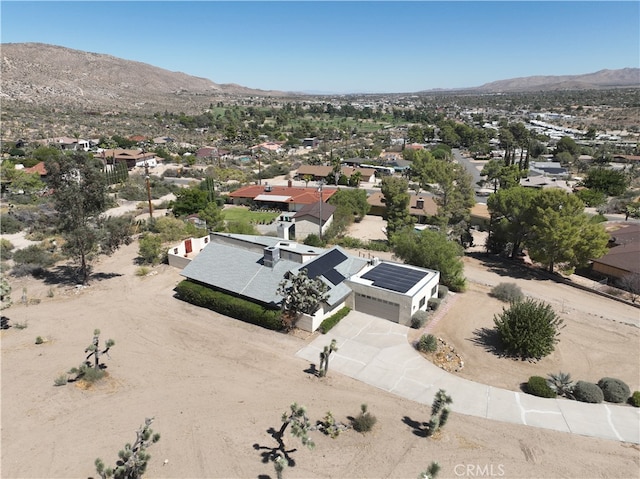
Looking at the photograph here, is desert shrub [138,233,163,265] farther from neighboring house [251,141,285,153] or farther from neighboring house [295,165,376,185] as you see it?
neighboring house [251,141,285,153]

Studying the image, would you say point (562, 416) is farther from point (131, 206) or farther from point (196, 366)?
point (131, 206)

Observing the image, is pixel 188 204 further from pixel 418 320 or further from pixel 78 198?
pixel 418 320

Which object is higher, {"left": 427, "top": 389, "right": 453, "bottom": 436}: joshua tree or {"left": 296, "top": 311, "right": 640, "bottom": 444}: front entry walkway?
{"left": 427, "top": 389, "right": 453, "bottom": 436}: joshua tree

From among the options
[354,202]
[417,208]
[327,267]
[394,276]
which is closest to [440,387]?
[394,276]

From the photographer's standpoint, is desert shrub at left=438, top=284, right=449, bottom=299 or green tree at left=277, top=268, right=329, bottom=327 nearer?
green tree at left=277, top=268, right=329, bottom=327

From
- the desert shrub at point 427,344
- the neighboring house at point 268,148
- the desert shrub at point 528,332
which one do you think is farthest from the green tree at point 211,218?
the neighboring house at point 268,148

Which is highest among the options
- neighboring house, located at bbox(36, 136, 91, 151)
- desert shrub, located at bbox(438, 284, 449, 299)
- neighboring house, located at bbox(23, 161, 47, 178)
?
neighboring house, located at bbox(36, 136, 91, 151)
